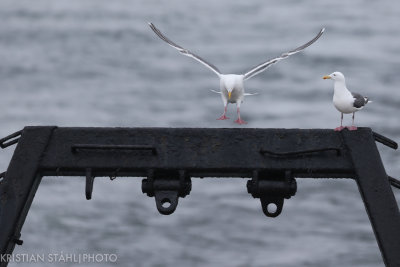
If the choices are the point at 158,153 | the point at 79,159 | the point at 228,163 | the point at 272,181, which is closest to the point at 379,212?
the point at 272,181

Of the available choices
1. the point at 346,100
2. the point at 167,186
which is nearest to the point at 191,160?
the point at 167,186

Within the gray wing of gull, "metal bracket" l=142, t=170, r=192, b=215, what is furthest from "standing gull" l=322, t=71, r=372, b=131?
"metal bracket" l=142, t=170, r=192, b=215

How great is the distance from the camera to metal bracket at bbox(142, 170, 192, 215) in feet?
16.2

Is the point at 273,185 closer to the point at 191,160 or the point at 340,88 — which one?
the point at 191,160

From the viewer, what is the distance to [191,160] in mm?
4969

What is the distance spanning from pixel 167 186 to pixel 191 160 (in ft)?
0.82

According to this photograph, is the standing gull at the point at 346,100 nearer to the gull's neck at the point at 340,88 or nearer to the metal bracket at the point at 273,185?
the gull's neck at the point at 340,88

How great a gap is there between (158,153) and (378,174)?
5.04 ft

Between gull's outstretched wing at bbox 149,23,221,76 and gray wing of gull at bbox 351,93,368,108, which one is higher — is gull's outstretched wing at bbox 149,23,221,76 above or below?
above

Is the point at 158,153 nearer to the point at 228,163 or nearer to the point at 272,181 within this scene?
the point at 228,163

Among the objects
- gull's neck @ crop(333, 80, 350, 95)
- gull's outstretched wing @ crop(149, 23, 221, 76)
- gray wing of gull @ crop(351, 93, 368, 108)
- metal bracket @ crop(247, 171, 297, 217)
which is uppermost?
gull's outstretched wing @ crop(149, 23, 221, 76)

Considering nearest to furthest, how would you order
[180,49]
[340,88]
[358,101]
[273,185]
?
[273,185] < [358,101] < [340,88] < [180,49]

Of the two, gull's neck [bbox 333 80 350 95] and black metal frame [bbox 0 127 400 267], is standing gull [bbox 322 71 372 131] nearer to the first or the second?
gull's neck [bbox 333 80 350 95]

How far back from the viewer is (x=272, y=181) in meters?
4.92
